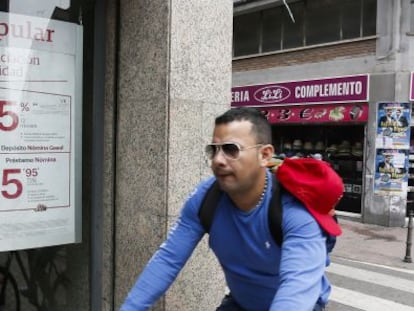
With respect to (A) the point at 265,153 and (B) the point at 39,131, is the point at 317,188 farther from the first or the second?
(B) the point at 39,131

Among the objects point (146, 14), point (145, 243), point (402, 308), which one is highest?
point (146, 14)

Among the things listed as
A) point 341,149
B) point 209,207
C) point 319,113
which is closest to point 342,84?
point 319,113

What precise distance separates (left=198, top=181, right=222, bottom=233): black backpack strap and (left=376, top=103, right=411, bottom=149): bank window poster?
12.1m

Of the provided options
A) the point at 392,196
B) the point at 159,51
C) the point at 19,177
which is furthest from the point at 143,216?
the point at 392,196

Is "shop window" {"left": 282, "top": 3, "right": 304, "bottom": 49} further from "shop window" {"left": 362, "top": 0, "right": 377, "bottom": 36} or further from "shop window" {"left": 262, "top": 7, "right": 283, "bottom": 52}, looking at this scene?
"shop window" {"left": 362, "top": 0, "right": 377, "bottom": 36}

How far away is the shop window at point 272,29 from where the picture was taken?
683 inches

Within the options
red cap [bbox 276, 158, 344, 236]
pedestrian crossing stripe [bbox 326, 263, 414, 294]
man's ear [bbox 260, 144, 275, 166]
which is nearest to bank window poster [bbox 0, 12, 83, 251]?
man's ear [bbox 260, 144, 275, 166]

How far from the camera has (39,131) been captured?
388 cm

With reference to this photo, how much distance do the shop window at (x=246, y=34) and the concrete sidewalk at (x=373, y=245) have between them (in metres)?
7.24

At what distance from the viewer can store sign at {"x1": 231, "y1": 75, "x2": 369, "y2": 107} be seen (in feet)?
47.0

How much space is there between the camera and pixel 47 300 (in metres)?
4.18

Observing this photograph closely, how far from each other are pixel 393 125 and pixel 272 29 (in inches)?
232

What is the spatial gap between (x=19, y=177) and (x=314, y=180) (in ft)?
7.99

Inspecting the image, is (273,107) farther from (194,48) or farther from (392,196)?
(194,48)
